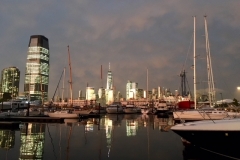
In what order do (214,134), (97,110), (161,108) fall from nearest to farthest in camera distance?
(214,134) < (97,110) < (161,108)

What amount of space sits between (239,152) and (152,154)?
16.8 ft

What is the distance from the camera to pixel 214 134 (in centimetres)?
1198

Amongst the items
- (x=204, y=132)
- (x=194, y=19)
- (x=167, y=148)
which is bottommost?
(x=167, y=148)

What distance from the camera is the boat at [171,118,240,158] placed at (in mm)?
11336

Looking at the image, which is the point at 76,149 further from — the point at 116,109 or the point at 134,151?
the point at 116,109

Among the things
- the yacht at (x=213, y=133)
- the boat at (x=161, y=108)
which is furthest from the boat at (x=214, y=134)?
the boat at (x=161, y=108)

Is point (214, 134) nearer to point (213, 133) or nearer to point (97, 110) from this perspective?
point (213, 133)

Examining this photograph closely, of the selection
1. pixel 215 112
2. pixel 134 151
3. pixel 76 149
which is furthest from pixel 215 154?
pixel 215 112

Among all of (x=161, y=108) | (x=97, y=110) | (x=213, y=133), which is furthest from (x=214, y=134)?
(x=161, y=108)

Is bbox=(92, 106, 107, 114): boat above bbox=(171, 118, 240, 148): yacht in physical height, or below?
below

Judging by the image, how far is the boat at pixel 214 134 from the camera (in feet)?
37.2

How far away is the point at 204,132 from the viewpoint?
12367 mm

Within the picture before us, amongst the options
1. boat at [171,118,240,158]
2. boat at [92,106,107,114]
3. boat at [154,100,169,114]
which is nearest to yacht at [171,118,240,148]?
boat at [171,118,240,158]

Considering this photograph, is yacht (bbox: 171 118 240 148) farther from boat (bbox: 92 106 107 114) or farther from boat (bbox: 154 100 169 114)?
boat (bbox: 154 100 169 114)
